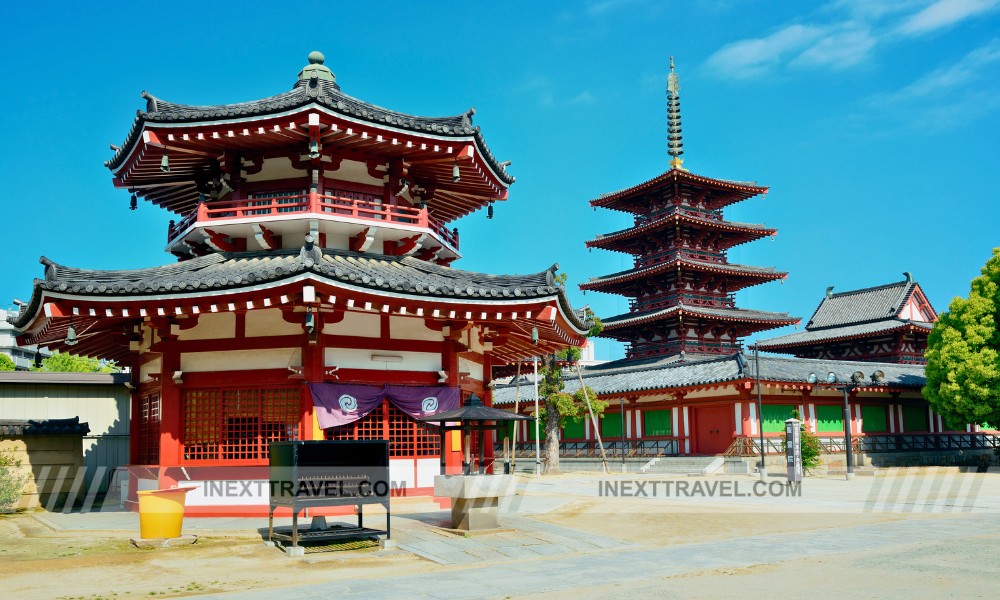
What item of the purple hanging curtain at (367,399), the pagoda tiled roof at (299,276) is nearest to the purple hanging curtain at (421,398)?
the purple hanging curtain at (367,399)

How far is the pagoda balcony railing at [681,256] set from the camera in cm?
5669

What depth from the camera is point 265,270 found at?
17.2 meters

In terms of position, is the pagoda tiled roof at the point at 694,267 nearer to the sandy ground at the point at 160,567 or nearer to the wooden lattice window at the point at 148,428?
the wooden lattice window at the point at 148,428

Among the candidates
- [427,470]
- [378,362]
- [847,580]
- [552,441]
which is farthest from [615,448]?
[847,580]

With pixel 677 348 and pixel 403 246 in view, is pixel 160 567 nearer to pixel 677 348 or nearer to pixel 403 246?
pixel 403 246

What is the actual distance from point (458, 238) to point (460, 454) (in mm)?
6795

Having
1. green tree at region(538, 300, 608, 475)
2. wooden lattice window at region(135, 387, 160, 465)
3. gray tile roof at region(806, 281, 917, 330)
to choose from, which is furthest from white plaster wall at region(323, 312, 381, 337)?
gray tile roof at region(806, 281, 917, 330)

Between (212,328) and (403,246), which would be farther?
(403,246)

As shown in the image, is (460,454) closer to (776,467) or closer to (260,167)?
(260,167)

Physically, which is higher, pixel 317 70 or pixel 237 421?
pixel 317 70

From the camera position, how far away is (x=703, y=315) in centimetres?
5384

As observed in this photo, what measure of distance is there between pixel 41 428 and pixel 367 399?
38.1ft

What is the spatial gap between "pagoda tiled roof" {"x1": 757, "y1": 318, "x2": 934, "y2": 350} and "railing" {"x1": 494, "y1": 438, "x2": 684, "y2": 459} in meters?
19.8

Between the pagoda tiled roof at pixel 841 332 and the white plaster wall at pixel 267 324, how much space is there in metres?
47.2
